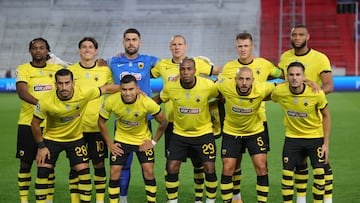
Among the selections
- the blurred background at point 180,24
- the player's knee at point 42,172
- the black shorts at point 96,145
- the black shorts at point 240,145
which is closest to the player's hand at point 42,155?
the player's knee at point 42,172

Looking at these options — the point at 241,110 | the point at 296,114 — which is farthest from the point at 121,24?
the point at 296,114

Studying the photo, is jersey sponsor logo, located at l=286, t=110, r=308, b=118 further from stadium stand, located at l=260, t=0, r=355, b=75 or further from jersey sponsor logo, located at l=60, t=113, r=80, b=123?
stadium stand, located at l=260, t=0, r=355, b=75

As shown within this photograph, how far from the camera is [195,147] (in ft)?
27.7

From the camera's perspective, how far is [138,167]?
38.1ft

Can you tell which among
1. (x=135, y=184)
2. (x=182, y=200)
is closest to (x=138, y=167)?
(x=135, y=184)

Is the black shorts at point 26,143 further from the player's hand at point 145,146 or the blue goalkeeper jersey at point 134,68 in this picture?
the player's hand at point 145,146

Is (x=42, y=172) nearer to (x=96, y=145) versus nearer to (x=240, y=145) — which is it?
(x=96, y=145)

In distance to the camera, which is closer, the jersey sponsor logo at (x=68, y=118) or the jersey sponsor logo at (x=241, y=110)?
the jersey sponsor logo at (x=68, y=118)

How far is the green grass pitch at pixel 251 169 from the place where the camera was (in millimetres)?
9617

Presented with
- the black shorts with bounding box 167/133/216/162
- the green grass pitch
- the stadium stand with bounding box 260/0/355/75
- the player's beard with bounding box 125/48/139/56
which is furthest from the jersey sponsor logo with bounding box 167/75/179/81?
the stadium stand with bounding box 260/0/355/75

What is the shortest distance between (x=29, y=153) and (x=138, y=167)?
317 centimetres

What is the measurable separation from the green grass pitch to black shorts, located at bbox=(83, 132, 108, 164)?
974mm

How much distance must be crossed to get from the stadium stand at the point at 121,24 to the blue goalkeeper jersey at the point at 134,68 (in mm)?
19303

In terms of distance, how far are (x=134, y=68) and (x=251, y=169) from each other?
3333 millimetres
